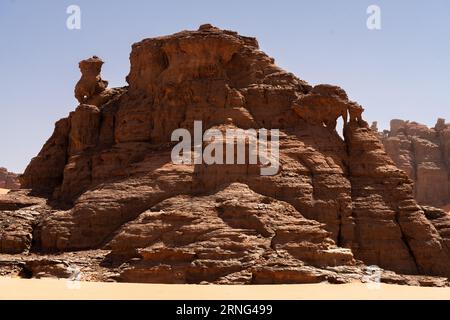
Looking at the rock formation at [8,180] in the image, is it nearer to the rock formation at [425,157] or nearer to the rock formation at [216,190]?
the rock formation at [425,157]

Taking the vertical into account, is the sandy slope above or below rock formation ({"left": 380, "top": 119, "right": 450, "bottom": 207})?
below

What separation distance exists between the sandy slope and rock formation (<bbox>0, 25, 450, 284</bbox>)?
1.19m

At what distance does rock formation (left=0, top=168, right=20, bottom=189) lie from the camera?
7956cm

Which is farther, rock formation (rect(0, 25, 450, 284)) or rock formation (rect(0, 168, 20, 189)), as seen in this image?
rock formation (rect(0, 168, 20, 189))

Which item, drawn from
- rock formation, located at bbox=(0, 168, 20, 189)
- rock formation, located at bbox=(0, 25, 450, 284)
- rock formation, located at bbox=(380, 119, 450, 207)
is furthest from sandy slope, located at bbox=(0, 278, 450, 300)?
rock formation, located at bbox=(0, 168, 20, 189)

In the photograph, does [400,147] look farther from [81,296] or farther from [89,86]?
[81,296]

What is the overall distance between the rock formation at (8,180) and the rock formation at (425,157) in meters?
40.1

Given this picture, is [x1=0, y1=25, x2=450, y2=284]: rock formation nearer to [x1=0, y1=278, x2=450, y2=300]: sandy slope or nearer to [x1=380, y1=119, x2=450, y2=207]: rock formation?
[x1=0, y1=278, x2=450, y2=300]: sandy slope

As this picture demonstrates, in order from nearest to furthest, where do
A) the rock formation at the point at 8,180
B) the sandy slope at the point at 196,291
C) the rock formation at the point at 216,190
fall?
the sandy slope at the point at 196,291 → the rock formation at the point at 216,190 → the rock formation at the point at 8,180

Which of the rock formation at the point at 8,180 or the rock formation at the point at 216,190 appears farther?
the rock formation at the point at 8,180

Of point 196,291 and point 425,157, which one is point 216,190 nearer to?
point 196,291

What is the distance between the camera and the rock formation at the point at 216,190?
1042 inches

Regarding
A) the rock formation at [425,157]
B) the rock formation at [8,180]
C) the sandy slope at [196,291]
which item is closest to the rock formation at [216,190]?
the sandy slope at [196,291]

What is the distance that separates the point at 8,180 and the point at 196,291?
62718 millimetres
